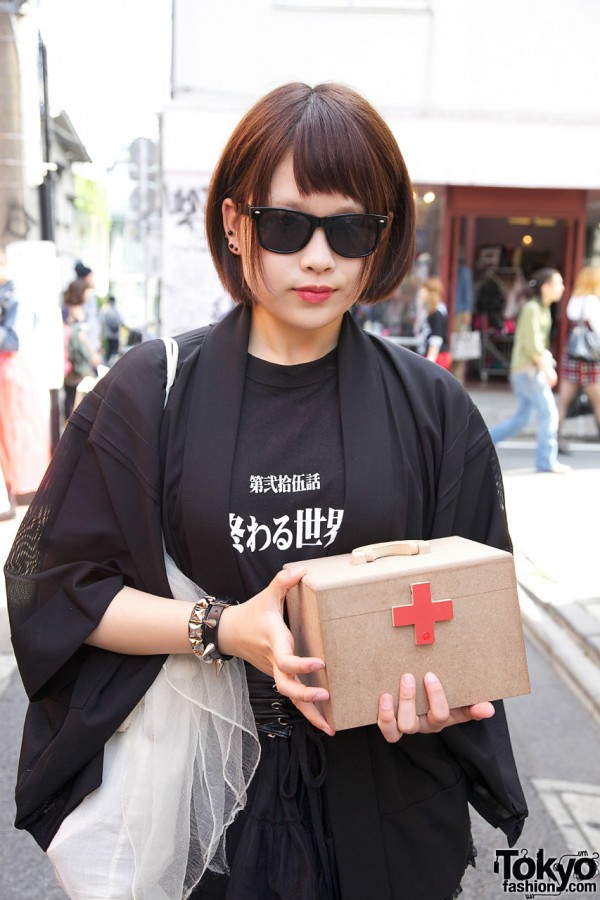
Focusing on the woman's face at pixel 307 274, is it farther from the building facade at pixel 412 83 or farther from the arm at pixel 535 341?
the building facade at pixel 412 83

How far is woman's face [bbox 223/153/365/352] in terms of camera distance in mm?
1500

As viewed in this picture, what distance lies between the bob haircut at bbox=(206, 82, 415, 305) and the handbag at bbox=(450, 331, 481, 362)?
11801 millimetres

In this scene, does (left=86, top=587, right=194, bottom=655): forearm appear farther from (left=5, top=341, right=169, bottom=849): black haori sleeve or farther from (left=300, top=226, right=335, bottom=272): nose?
(left=300, top=226, right=335, bottom=272): nose

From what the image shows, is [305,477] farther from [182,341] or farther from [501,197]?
[501,197]

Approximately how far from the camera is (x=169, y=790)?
150 centimetres

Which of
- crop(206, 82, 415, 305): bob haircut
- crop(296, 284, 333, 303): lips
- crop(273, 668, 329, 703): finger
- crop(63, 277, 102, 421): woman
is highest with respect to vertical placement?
crop(206, 82, 415, 305): bob haircut

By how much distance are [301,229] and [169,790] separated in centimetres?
92

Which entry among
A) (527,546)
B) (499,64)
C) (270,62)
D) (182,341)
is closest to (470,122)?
(499,64)

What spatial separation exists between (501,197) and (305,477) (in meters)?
12.7

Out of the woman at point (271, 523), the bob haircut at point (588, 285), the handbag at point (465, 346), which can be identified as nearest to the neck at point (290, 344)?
the woman at point (271, 523)

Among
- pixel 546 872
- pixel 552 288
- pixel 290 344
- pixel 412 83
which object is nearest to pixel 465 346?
pixel 412 83

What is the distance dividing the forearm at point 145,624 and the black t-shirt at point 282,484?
13 centimetres

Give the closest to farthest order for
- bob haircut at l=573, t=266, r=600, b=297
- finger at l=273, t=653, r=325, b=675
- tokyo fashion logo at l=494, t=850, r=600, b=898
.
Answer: finger at l=273, t=653, r=325, b=675 → tokyo fashion logo at l=494, t=850, r=600, b=898 → bob haircut at l=573, t=266, r=600, b=297

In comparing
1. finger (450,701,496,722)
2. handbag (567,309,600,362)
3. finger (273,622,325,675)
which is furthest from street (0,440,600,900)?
handbag (567,309,600,362)
